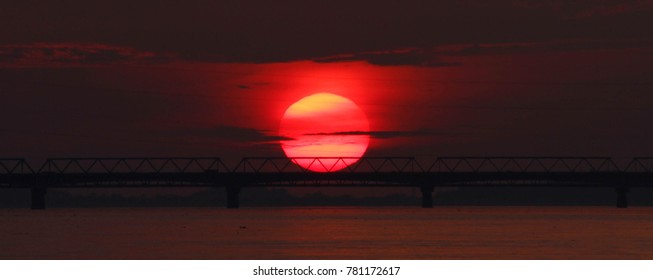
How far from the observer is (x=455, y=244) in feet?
241

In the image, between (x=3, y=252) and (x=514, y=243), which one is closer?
(x=3, y=252)

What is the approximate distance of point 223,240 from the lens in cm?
7938

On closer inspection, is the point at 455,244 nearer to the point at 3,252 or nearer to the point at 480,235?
the point at 480,235

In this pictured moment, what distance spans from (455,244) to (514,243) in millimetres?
4377
